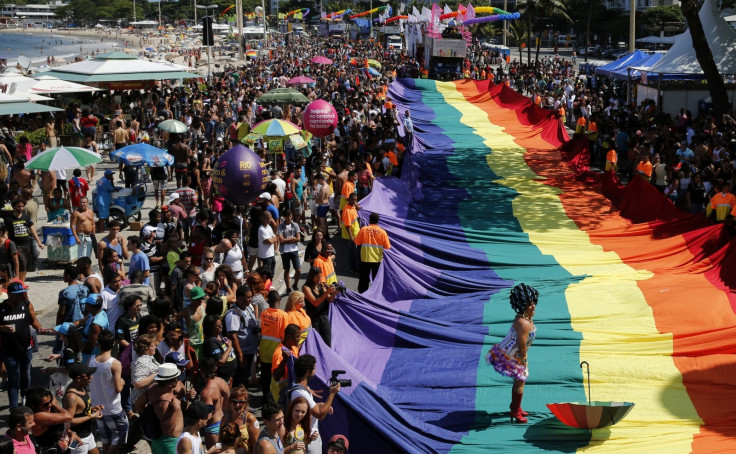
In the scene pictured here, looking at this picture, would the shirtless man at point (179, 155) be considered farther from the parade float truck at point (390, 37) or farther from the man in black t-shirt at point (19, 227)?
the parade float truck at point (390, 37)

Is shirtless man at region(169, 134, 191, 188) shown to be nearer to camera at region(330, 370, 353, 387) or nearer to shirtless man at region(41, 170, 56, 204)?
shirtless man at region(41, 170, 56, 204)

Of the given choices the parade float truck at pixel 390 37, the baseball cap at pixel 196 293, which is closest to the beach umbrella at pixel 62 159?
the baseball cap at pixel 196 293

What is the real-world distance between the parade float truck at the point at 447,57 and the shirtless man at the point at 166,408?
41.7 meters

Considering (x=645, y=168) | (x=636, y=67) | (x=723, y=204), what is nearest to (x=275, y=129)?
(x=645, y=168)

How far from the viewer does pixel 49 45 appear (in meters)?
156

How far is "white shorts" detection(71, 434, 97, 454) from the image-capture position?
8359mm

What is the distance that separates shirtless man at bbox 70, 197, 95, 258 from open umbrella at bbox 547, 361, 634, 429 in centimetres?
957

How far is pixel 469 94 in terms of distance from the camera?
38.6m

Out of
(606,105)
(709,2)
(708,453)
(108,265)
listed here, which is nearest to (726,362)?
(708,453)

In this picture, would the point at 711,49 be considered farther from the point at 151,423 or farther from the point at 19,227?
the point at 151,423

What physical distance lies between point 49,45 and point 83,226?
501ft

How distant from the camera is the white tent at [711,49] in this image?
91.8ft

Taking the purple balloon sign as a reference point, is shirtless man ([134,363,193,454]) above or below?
below

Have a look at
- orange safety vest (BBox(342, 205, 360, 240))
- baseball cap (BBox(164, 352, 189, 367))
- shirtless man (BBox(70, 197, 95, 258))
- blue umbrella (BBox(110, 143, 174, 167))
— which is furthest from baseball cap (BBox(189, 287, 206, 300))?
blue umbrella (BBox(110, 143, 174, 167))
